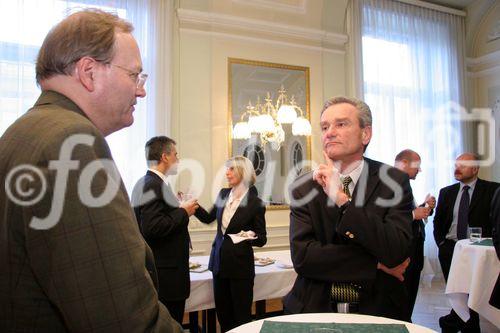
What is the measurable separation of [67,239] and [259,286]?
260 cm

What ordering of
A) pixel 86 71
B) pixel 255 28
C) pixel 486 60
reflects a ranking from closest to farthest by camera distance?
pixel 86 71 < pixel 255 28 < pixel 486 60

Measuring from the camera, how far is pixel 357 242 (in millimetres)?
1555

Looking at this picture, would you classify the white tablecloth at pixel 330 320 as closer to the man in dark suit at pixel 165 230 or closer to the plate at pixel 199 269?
the man in dark suit at pixel 165 230

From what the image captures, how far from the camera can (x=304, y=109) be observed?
5375mm

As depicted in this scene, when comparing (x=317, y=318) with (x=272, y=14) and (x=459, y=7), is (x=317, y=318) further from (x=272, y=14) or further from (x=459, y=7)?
(x=459, y=7)

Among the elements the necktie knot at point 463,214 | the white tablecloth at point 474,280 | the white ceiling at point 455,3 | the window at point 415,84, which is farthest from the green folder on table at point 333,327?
the white ceiling at point 455,3

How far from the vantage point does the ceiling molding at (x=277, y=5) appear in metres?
5.11

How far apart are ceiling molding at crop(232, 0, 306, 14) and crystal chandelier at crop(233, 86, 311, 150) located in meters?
1.12

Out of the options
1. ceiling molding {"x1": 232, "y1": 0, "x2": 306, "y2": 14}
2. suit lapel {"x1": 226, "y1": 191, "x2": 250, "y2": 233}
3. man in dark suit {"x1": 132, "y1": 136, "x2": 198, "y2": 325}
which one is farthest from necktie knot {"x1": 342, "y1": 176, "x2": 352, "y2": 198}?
ceiling molding {"x1": 232, "y1": 0, "x2": 306, "y2": 14}

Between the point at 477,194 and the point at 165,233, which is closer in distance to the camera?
the point at 165,233

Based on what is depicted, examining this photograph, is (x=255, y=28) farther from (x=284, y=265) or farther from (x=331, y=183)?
(x=331, y=183)

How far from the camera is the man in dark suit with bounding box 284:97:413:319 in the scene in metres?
1.56

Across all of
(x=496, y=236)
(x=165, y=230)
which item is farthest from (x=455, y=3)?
(x=165, y=230)

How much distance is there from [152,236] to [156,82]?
2.54 metres
